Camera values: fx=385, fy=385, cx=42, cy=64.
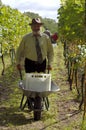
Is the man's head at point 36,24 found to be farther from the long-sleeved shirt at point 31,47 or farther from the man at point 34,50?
the long-sleeved shirt at point 31,47

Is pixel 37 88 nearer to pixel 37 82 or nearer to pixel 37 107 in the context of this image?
pixel 37 82

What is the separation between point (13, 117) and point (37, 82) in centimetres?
91

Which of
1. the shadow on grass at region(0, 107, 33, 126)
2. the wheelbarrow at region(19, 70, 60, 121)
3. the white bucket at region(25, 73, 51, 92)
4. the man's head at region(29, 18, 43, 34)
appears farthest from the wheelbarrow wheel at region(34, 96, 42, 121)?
the man's head at region(29, 18, 43, 34)

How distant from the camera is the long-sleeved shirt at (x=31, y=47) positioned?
24.3 feet

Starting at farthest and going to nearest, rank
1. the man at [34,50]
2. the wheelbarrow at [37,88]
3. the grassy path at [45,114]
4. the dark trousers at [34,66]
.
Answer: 1. the dark trousers at [34,66]
2. the man at [34,50]
3. the wheelbarrow at [37,88]
4. the grassy path at [45,114]

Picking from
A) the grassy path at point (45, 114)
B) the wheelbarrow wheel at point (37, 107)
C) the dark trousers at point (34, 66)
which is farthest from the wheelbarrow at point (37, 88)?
the dark trousers at point (34, 66)

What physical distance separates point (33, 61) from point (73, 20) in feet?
6.14

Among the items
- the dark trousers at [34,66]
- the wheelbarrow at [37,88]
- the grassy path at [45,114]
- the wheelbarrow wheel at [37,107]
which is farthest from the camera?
the dark trousers at [34,66]

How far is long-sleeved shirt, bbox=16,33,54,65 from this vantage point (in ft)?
24.3

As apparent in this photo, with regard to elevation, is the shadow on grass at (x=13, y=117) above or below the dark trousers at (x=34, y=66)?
below

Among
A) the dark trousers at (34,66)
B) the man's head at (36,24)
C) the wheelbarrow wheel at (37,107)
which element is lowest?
the wheelbarrow wheel at (37,107)

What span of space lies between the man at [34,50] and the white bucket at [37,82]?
815 millimetres

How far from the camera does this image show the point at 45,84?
6.74m

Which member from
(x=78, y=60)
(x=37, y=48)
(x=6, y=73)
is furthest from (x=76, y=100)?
(x=6, y=73)
